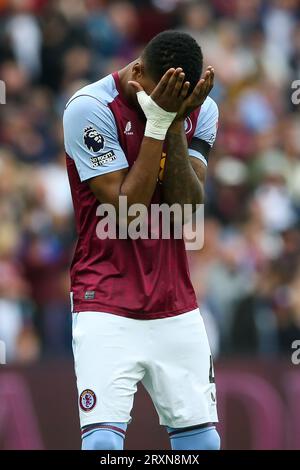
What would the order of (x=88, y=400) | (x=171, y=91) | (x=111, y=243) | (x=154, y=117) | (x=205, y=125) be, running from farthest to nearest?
(x=205, y=125), (x=111, y=243), (x=88, y=400), (x=154, y=117), (x=171, y=91)

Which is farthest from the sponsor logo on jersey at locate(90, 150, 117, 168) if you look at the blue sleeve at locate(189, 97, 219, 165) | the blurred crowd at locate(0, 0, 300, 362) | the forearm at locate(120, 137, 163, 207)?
the blurred crowd at locate(0, 0, 300, 362)

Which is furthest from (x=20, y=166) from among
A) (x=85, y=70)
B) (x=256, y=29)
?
(x=256, y=29)

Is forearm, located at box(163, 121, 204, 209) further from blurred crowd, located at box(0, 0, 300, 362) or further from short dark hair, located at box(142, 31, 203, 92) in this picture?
blurred crowd, located at box(0, 0, 300, 362)

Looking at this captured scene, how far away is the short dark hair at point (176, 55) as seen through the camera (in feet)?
19.8

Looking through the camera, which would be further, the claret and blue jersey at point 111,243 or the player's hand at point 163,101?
the claret and blue jersey at point 111,243

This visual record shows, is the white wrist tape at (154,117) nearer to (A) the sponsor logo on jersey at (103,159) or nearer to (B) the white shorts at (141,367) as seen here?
(A) the sponsor logo on jersey at (103,159)

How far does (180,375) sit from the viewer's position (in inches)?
251

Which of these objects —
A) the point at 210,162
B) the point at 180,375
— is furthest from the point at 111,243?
the point at 210,162

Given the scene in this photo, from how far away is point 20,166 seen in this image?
12.9m

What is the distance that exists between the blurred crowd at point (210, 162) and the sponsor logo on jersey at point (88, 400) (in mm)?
4421

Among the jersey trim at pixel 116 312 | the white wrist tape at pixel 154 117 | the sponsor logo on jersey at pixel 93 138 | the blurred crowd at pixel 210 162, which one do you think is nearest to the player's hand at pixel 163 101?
the white wrist tape at pixel 154 117

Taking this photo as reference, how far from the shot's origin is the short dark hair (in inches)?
237

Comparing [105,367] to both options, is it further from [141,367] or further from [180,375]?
[180,375]

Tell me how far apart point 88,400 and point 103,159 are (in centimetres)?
125
